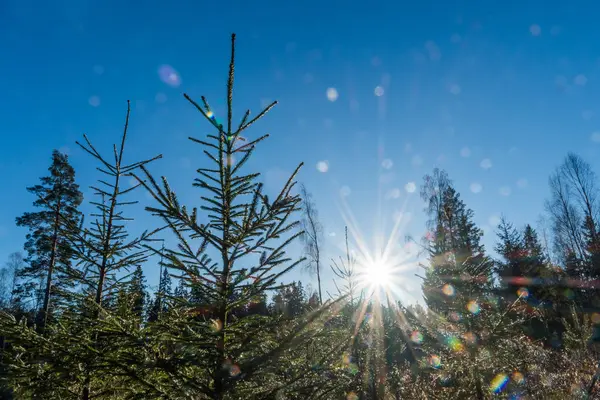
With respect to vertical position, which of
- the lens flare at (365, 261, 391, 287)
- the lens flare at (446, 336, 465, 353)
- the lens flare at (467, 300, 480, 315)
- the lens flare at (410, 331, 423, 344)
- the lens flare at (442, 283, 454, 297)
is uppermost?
the lens flare at (365, 261, 391, 287)

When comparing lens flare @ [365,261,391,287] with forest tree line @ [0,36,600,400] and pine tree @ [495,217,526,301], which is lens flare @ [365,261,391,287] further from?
pine tree @ [495,217,526,301]

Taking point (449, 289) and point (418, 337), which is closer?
point (449, 289)

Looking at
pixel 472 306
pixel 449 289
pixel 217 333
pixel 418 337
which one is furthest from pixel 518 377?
pixel 217 333

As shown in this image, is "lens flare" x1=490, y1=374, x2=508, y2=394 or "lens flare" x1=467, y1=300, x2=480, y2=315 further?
"lens flare" x1=490, y1=374, x2=508, y2=394

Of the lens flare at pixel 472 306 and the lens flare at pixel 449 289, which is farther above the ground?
the lens flare at pixel 449 289

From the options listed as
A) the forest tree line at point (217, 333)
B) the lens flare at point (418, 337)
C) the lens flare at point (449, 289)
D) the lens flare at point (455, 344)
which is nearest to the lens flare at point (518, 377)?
the forest tree line at point (217, 333)

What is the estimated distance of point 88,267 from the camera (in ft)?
17.8

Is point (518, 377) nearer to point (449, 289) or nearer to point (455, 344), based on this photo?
point (455, 344)

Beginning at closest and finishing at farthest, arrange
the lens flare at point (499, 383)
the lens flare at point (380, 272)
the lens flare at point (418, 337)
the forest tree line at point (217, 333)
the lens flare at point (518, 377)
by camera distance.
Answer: the forest tree line at point (217, 333)
the lens flare at point (499, 383)
the lens flare at point (518, 377)
the lens flare at point (418, 337)
the lens flare at point (380, 272)

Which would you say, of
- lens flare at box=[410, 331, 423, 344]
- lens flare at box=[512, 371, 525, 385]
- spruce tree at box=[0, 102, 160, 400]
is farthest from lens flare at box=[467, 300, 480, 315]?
spruce tree at box=[0, 102, 160, 400]

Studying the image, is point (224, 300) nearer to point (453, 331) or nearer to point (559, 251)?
point (453, 331)

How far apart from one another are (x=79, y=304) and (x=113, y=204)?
1673 mm

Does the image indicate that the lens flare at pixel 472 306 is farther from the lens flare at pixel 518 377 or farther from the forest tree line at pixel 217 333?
the lens flare at pixel 518 377

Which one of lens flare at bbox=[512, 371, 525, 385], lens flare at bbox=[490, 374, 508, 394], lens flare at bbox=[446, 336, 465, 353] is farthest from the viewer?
lens flare at bbox=[512, 371, 525, 385]
